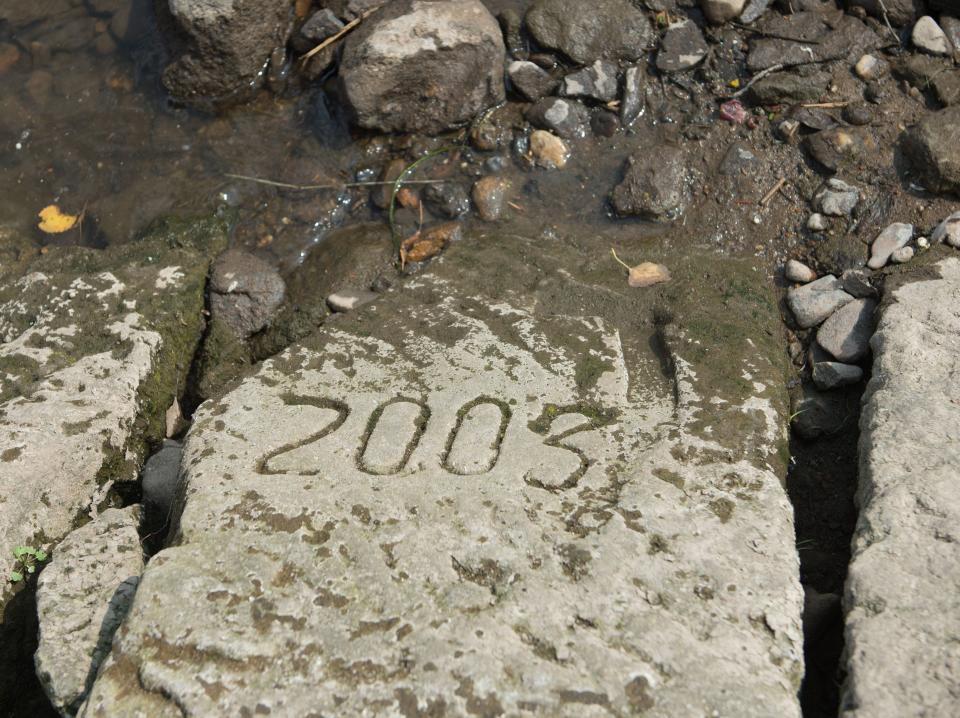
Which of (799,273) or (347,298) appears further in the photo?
(347,298)

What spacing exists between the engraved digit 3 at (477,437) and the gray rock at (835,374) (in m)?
1.35

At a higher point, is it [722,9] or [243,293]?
[722,9]

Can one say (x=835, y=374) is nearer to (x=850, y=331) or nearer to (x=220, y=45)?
(x=850, y=331)

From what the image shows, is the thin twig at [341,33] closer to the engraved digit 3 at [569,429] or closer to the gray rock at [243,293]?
the gray rock at [243,293]

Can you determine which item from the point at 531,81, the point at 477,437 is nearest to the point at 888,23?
the point at 531,81

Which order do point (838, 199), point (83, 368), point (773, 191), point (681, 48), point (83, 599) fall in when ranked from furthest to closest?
point (681, 48)
point (773, 191)
point (838, 199)
point (83, 368)
point (83, 599)

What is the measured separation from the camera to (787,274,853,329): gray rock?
3512 millimetres

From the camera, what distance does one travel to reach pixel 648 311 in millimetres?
3254

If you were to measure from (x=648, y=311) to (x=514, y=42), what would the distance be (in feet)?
6.40

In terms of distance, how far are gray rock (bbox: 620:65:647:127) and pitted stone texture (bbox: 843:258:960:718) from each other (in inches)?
65.8

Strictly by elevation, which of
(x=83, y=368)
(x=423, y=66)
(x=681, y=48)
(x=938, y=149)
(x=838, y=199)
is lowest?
(x=838, y=199)

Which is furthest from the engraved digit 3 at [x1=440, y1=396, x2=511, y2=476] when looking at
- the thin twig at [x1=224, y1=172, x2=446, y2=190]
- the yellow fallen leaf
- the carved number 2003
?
the yellow fallen leaf

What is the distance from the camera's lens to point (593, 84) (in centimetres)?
427

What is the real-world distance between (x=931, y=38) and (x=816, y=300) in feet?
5.15
